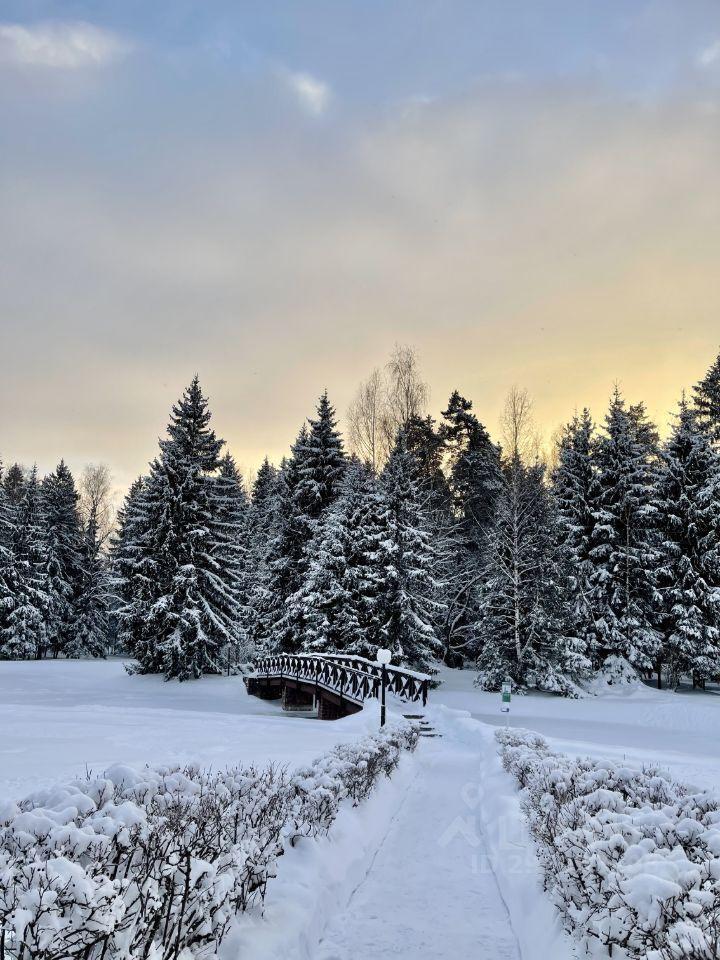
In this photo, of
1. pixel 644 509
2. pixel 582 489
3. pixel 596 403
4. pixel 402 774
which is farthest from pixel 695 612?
pixel 402 774

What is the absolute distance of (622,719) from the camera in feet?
80.3

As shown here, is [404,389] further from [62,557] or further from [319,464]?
[62,557]

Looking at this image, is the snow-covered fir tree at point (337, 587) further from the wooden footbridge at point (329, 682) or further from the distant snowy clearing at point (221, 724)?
the distant snowy clearing at point (221, 724)

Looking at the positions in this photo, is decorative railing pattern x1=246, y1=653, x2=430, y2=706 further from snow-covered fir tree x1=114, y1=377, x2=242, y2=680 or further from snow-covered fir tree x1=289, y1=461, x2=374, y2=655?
snow-covered fir tree x1=114, y1=377, x2=242, y2=680

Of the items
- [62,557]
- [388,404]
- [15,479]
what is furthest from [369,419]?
[15,479]

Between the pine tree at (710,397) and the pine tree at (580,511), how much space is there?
8.42 meters

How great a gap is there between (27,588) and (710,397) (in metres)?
46.7

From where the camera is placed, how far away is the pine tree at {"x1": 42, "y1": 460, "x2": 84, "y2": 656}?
48.6 metres

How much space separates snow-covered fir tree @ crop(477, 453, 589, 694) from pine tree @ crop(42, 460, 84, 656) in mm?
32746

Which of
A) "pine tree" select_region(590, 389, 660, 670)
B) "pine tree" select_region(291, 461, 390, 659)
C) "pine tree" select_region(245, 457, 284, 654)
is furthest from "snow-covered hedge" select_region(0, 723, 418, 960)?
"pine tree" select_region(245, 457, 284, 654)

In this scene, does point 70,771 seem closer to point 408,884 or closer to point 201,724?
point 408,884

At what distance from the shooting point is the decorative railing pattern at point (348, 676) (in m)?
22.0

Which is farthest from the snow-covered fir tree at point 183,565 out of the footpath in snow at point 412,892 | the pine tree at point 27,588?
the footpath in snow at point 412,892

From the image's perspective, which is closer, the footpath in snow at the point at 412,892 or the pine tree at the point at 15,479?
the footpath in snow at the point at 412,892
